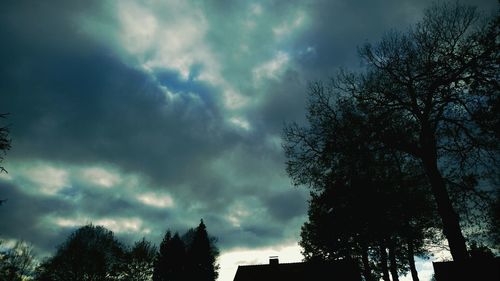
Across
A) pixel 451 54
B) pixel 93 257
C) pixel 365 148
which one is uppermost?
pixel 451 54

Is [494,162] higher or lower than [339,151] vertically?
lower

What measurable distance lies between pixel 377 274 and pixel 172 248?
35.9m

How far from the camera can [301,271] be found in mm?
34312

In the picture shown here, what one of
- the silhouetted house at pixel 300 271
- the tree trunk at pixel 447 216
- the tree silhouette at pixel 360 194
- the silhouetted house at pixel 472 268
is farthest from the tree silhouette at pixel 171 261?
the tree trunk at pixel 447 216

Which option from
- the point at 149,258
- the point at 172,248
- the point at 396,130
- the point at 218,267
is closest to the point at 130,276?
the point at 149,258

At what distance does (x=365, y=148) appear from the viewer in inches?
703

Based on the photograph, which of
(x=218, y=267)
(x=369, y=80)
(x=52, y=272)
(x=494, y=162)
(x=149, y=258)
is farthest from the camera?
(x=218, y=267)

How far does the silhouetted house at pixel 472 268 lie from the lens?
1483 cm

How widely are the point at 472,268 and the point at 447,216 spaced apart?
281 cm

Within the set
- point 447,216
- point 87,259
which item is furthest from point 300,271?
point 87,259

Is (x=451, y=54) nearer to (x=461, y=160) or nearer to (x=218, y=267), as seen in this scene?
(x=461, y=160)

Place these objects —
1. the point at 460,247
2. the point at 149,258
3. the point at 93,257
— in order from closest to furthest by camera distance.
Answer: the point at 460,247 < the point at 93,257 < the point at 149,258

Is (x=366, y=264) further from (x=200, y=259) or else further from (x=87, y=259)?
(x=87, y=259)

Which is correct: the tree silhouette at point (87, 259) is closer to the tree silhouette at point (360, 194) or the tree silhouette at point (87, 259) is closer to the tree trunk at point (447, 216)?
the tree silhouette at point (360, 194)
